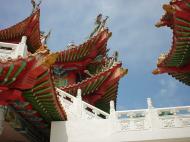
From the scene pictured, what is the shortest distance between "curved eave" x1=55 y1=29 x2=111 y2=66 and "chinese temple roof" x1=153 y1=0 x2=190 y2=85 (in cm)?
702

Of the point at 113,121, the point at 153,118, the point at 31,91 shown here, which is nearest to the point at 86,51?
the point at 113,121

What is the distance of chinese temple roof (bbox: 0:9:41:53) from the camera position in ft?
51.6

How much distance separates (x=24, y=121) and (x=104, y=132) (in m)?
2.21

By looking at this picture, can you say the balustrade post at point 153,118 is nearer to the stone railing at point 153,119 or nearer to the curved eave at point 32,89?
the stone railing at point 153,119

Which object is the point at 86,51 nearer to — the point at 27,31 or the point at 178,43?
the point at 27,31

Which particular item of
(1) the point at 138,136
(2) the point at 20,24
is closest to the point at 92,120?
(1) the point at 138,136

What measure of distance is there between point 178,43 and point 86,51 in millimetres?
8740

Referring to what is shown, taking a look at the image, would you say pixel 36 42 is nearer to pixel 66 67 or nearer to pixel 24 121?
pixel 66 67

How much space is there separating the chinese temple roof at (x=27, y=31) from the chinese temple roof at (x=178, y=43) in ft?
25.6

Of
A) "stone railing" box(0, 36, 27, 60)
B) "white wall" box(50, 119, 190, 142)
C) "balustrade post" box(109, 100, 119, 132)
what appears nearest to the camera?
"white wall" box(50, 119, 190, 142)

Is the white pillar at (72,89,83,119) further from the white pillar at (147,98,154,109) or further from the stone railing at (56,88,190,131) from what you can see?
the white pillar at (147,98,154,109)

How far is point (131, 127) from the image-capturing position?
8102 millimetres

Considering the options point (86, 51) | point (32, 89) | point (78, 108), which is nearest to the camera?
point (32, 89)

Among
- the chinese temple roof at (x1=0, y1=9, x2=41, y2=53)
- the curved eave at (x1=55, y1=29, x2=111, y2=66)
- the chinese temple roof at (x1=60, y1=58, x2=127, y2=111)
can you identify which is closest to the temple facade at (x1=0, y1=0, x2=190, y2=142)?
the chinese temple roof at (x1=60, y1=58, x2=127, y2=111)
